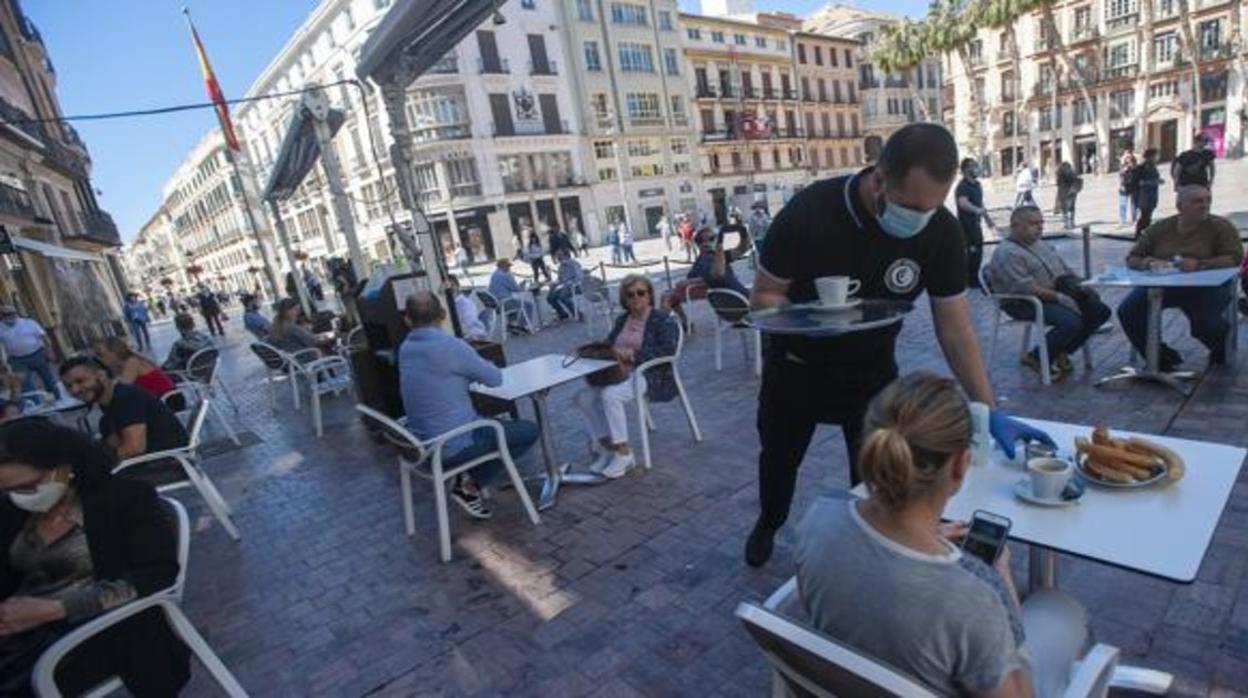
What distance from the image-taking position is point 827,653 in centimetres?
108

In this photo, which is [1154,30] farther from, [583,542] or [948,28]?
[583,542]

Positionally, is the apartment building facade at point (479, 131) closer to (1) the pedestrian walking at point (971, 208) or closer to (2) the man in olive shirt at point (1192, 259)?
(1) the pedestrian walking at point (971, 208)

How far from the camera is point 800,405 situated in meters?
2.44

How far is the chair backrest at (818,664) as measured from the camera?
3.34 feet

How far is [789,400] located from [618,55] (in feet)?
126

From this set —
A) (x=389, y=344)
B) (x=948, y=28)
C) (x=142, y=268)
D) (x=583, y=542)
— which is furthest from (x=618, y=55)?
(x=142, y=268)

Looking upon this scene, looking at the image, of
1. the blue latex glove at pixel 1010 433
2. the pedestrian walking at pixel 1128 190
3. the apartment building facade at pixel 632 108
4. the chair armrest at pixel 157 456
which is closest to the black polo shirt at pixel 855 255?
the blue latex glove at pixel 1010 433

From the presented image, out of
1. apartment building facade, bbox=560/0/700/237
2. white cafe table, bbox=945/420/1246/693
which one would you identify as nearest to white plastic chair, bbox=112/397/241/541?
white cafe table, bbox=945/420/1246/693

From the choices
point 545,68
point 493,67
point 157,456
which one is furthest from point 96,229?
point 157,456

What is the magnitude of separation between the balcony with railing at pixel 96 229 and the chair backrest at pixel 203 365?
20.0m

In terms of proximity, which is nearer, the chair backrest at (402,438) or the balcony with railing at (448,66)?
the chair backrest at (402,438)

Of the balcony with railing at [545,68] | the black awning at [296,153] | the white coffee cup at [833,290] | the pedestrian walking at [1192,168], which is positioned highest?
the balcony with railing at [545,68]

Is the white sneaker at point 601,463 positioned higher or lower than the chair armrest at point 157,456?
lower

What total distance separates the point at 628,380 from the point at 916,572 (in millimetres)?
3048
